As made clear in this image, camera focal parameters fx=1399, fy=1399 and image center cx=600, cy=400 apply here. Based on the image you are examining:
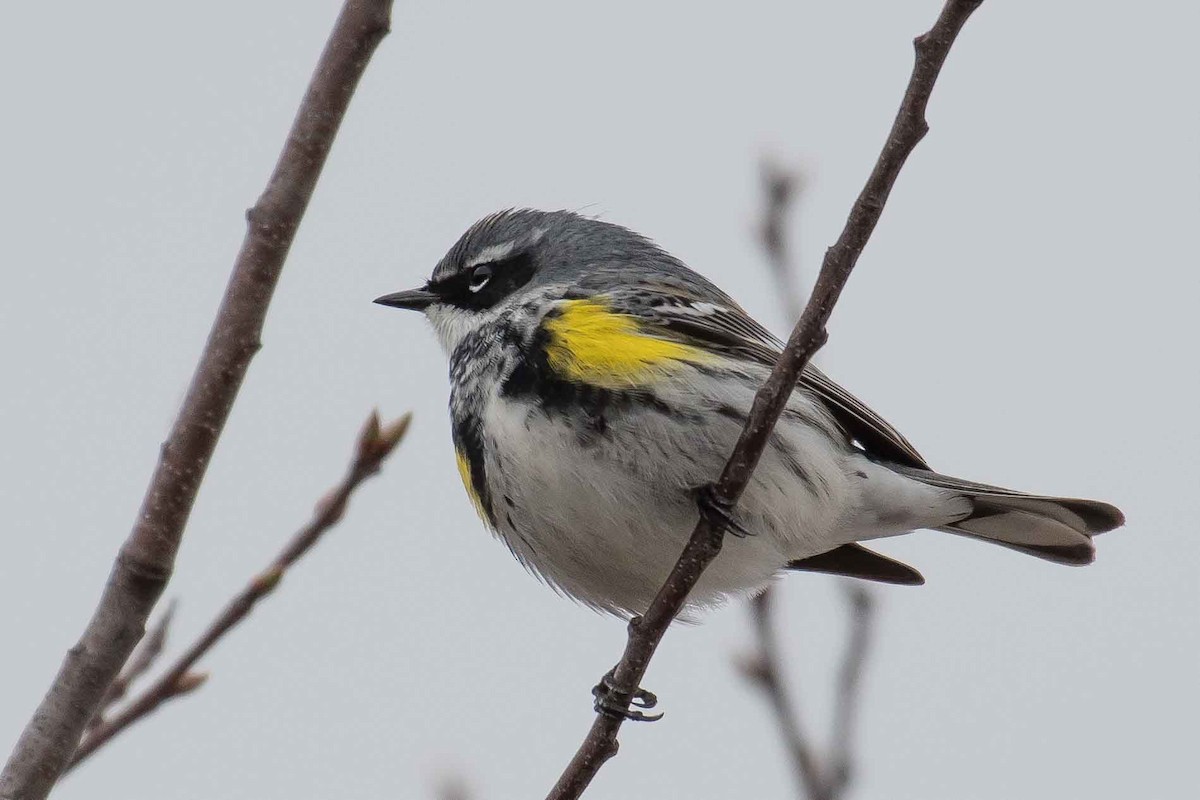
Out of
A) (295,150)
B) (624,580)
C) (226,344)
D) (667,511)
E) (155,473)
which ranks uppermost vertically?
(295,150)

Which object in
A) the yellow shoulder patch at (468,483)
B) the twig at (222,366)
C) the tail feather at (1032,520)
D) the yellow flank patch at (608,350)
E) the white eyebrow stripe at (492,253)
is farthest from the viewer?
the white eyebrow stripe at (492,253)

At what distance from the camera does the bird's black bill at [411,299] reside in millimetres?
5906

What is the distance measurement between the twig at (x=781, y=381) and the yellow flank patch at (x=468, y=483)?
4.39ft

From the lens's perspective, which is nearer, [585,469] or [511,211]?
→ [585,469]

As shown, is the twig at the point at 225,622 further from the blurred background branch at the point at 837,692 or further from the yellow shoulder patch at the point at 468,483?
the yellow shoulder patch at the point at 468,483

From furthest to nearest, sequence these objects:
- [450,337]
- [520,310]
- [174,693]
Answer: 1. [450,337]
2. [520,310]
3. [174,693]

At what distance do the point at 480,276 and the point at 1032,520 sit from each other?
2526 millimetres

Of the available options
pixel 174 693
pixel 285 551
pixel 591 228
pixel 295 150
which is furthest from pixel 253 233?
pixel 591 228

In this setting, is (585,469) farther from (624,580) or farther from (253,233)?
(253,233)

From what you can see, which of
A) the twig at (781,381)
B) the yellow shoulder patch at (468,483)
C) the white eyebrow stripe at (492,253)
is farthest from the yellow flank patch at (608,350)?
the white eyebrow stripe at (492,253)

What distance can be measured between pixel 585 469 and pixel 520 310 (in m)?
0.79

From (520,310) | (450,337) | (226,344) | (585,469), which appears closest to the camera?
(226,344)

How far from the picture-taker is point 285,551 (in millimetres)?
2807

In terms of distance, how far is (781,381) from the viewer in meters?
3.51
